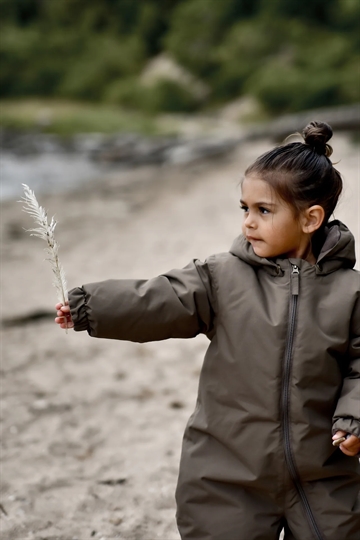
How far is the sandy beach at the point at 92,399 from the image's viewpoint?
7.79ft

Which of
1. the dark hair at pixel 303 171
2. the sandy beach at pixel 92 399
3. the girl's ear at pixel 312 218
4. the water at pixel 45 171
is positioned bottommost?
the sandy beach at pixel 92 399

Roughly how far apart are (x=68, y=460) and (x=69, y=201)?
6.69 m

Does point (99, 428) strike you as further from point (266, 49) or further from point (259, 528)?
point (266, 49)

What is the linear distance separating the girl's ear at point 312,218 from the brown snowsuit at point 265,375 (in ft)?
0.16

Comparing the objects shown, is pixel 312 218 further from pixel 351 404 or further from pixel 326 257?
pixel 351 404

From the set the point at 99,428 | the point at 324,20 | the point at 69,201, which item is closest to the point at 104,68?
the point at 324,20

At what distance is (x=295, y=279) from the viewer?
1.70 meters

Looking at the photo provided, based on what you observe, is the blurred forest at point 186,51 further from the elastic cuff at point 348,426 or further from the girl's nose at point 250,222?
the elastic cuff at point 348,426

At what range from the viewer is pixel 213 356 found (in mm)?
1788

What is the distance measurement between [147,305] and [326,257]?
46 cm

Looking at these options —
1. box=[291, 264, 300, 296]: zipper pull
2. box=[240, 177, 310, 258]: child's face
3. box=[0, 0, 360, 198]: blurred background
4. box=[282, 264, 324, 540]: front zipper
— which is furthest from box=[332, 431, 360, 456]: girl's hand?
box=[0, 0, 360, 198]: blurred background

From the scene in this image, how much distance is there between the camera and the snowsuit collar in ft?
5.65

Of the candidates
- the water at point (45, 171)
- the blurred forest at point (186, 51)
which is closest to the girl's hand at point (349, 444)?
the water at point (45, 171)

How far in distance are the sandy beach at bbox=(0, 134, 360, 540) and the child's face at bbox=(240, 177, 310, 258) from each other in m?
0.40
